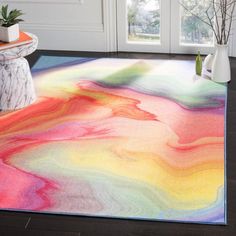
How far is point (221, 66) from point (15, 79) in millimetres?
1382

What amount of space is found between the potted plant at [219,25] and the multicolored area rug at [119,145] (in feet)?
0.35

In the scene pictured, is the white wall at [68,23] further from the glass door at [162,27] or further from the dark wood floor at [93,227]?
the dark wood floor at [93,227]

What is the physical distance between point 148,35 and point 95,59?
1.55 feet

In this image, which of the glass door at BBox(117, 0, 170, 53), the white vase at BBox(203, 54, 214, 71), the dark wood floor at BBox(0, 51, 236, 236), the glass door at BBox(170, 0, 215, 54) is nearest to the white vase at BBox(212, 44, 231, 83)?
the white vase at BBox(203, 54, 214, 71)

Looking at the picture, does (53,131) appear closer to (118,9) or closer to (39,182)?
(39,182)

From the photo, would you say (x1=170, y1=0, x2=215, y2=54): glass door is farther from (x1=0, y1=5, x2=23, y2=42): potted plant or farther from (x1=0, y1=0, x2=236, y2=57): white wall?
(x1=0, y1=5, x2=23, y2=42): potted plant

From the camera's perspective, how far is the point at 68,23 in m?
4.89

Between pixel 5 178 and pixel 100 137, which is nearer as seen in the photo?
pixel 5 178

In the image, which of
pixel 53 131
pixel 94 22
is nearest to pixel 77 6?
pixel 94 22

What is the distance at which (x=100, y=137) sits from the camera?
11.4ft

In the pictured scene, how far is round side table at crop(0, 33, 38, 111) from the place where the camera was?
3.76 m

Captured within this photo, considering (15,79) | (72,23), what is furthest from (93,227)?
(72,23)

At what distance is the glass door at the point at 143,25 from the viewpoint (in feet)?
15.5

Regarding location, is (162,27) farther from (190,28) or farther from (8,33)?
(8,33)
